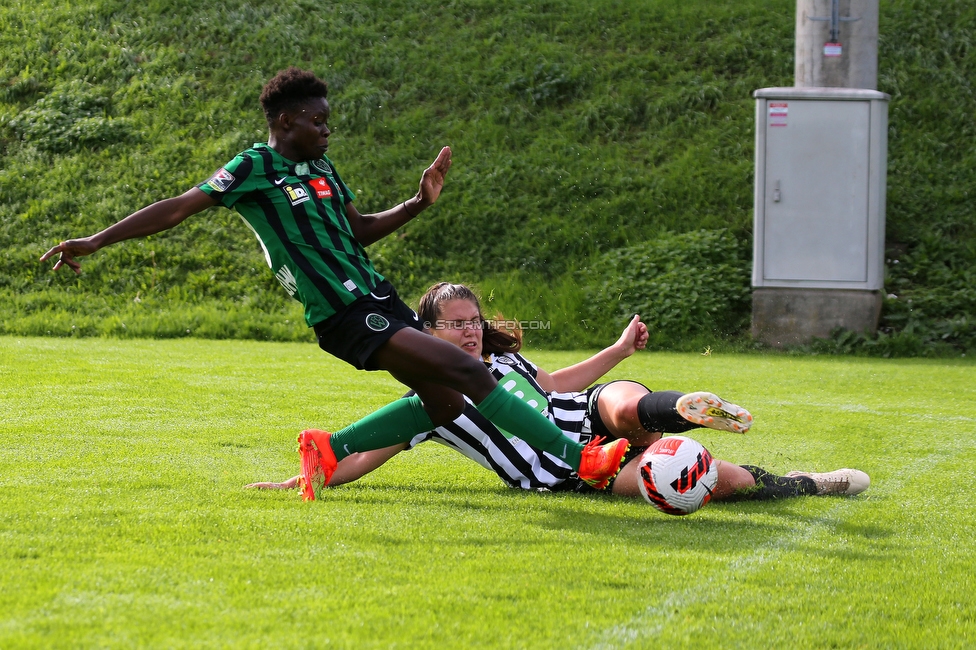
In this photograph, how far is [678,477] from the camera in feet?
13.1

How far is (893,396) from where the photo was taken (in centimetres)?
852

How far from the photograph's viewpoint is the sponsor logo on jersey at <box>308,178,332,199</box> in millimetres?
4594

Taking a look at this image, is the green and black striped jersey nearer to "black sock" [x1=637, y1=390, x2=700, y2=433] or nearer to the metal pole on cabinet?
"black sock" [x1=637, y1=390, x2=700, y2=433]

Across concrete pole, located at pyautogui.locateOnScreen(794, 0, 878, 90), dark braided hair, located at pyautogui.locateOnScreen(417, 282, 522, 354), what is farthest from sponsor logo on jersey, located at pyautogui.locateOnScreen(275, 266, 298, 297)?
concrete pole, located at pyautogui.locateOnScreen(794, 0, 878, 90)

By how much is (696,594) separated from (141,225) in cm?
242

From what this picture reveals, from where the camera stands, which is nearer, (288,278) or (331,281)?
(331,281)

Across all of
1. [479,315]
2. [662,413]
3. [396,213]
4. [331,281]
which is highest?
[396,213]

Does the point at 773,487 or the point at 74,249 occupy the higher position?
the point at 74,249

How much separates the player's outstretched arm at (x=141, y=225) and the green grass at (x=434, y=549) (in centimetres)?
93

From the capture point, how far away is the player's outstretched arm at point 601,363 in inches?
195

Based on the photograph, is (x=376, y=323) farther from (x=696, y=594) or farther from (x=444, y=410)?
(x=696, y=594)

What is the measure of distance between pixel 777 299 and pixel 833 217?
106 centimetres

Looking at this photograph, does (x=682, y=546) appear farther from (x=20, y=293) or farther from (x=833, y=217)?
(x=20, y=293)

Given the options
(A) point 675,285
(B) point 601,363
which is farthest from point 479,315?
(A) point 675,285
